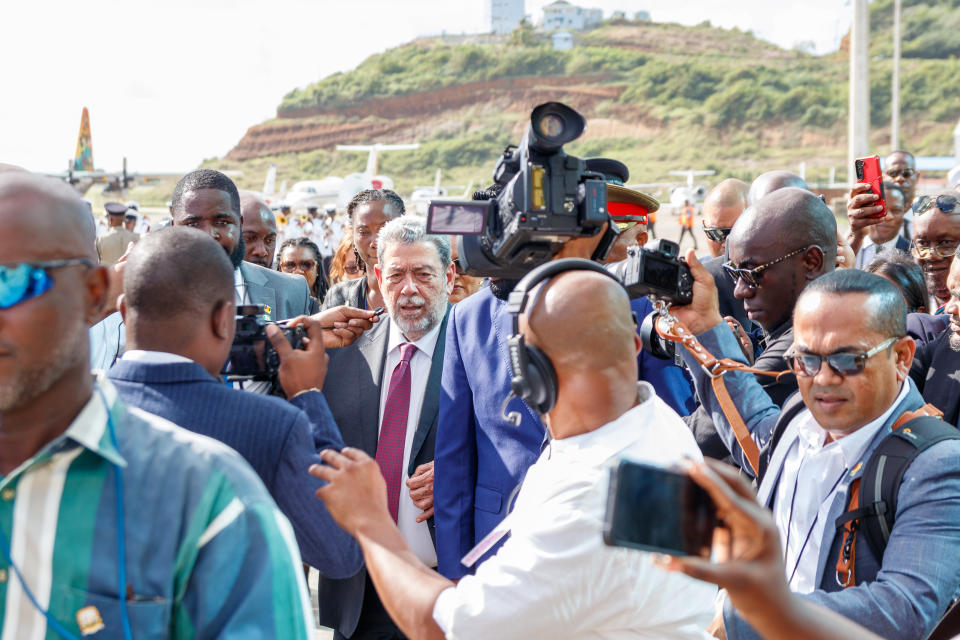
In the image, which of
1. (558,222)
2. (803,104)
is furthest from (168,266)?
(803,104)

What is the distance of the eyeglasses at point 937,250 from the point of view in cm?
503

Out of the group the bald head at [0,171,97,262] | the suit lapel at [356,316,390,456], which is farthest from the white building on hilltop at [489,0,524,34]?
the bald head at [0,171,97,262]

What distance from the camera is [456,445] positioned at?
326 cm

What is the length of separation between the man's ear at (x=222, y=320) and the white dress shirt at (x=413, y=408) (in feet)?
4.69

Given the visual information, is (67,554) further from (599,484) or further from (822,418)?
(822,418)

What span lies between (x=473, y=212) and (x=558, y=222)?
251 millimetres

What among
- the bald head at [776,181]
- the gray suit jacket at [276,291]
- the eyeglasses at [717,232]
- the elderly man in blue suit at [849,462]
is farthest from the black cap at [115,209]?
the elderly man in blue suit at [849,462]

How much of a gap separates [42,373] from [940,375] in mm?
3091

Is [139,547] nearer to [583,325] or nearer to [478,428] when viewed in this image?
[583,325]

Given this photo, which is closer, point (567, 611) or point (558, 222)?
point (567, 611)

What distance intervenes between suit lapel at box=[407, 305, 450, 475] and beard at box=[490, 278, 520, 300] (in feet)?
1.64

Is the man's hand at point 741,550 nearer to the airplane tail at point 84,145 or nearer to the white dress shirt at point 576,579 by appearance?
the white dress shirt at point 576,579

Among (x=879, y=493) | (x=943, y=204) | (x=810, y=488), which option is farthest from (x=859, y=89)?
(x=879, y=493)

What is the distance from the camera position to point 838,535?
7.85 ft
